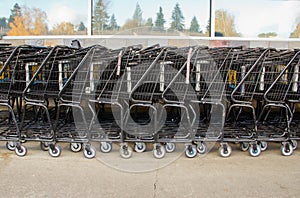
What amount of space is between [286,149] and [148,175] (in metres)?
1.68

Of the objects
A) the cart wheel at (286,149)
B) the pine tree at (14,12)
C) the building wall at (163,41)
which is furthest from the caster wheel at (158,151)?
the pine tree at (14,12)

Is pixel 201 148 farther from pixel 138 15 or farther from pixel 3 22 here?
pixel 3 22

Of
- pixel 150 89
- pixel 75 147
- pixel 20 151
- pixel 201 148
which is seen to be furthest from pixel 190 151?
pixel 20 151

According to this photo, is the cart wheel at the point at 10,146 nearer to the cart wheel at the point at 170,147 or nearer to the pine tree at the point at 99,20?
the cart wheel at the point at 170,147

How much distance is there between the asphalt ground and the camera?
278cm

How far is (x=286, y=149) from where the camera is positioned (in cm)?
365

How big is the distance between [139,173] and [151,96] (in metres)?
0.86

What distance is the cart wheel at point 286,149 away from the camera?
11.9 ft

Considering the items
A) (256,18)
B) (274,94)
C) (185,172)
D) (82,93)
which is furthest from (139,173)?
(256,18)

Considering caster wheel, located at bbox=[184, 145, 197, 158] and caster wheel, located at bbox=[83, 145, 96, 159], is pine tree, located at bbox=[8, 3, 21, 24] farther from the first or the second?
caster wheel, located at bbox=[184, 145, 197, 158]

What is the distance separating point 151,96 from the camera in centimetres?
352

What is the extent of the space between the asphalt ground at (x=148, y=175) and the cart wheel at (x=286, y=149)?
2.1 inches

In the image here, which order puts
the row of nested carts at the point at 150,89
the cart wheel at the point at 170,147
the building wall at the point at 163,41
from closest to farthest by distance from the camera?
the row of nested carts at the point at 150,89
the cart wheel at the point at 170,147
the building wall at the point at 163,41

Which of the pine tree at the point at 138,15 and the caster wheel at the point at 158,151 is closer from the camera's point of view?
the caster wheel at the point at 158,151
